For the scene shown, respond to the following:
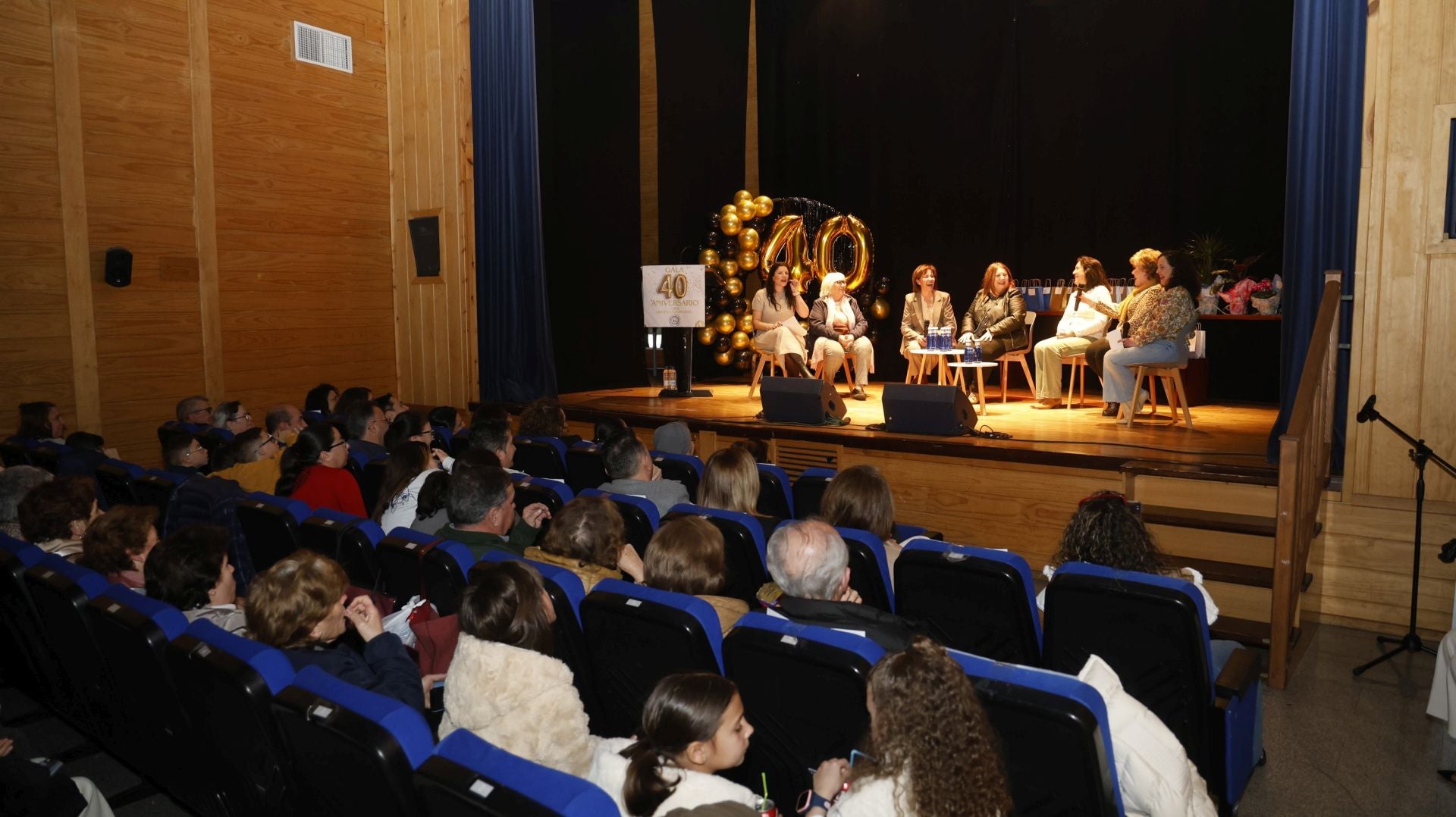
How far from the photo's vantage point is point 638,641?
2412 mm

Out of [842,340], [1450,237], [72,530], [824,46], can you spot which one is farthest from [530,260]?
[1450,237]

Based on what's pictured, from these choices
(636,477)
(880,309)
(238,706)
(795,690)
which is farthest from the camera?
(880,309)

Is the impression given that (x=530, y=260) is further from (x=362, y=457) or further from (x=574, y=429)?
(x=362, y=457)

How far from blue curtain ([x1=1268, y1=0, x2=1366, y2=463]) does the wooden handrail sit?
30cm

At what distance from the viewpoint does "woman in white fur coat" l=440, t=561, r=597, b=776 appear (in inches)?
83.1

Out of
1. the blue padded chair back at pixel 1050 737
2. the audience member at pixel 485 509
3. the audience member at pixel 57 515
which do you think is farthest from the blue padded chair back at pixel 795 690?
→ the audience member at pixel 57 515

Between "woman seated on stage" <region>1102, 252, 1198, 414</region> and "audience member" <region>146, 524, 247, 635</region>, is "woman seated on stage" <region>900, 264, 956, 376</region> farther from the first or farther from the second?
"audience member" <region>146, 524, 247, 635</region>

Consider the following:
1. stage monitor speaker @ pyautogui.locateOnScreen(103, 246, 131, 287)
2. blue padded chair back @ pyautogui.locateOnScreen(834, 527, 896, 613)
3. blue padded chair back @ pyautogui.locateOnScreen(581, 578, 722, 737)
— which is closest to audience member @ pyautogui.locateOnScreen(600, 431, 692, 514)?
blue padded chair back @ pyautogui.locateOnScreen(834, 527, 896, 613)

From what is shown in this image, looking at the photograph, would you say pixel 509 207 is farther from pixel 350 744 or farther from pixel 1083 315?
pixel 350 744

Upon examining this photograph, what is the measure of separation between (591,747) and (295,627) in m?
0.75

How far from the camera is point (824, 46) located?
33.0 feet

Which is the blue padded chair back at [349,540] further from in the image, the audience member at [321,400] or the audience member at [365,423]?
the audience member at [321,400]

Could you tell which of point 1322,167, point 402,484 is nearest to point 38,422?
point 402,484

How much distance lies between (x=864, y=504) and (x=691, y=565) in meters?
0.91
